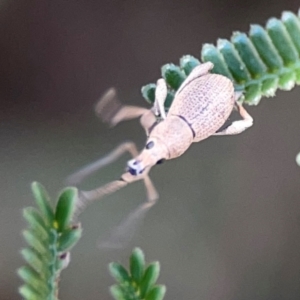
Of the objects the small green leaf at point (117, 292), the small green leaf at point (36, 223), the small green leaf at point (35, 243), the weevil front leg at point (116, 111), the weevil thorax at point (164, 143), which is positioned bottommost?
the small green leaf at point (117, 292)

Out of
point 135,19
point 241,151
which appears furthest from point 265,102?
point 135,19

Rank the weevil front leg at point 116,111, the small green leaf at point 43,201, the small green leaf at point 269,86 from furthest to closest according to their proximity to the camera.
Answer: the weevil front leg at point 116,111 < the small green leaf at point 269,86 < the small green leaf at point 43,201

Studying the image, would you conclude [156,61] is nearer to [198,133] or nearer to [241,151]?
[241,151]

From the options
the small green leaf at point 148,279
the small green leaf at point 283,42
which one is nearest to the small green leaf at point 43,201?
the small green leaf at point 148,279

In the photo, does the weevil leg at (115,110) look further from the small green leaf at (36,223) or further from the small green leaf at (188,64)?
the small green leaf at (36,223)

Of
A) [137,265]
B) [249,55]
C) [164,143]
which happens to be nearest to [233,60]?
[249,55]

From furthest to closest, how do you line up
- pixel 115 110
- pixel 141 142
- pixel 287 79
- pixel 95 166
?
pixel 141 142
pixel 95 166
pixel 115 110
pixel 287 79

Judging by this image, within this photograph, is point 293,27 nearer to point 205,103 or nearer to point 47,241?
point 205,103
